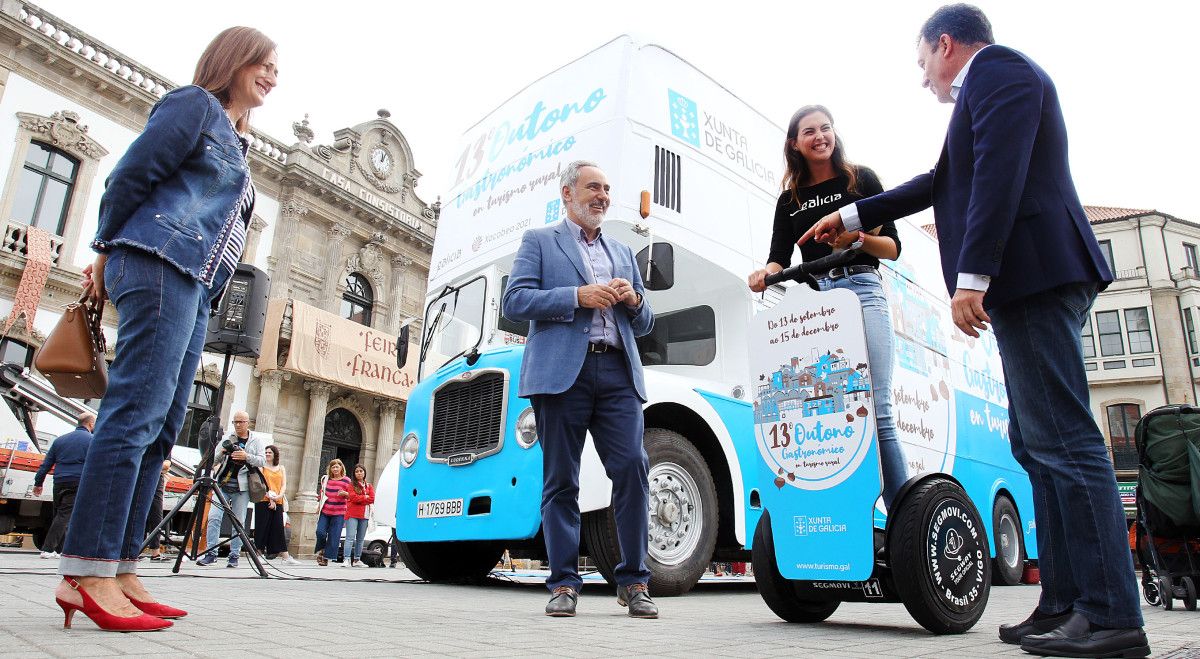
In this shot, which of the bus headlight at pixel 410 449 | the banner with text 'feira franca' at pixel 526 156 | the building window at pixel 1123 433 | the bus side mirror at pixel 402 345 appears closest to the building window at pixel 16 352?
the bus side mirror at pixel 402 345

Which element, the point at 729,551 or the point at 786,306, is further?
the point at 729,551

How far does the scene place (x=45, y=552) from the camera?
9367mm

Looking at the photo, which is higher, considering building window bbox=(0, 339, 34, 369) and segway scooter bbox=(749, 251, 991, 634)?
building window bbox=(0, 339, 34, 369)

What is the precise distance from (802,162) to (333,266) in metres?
19.8

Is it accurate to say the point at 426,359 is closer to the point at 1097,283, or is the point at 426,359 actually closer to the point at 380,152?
the point at 1097,283

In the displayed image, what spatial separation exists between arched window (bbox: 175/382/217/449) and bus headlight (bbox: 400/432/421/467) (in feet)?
49.4

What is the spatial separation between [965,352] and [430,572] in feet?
18.7

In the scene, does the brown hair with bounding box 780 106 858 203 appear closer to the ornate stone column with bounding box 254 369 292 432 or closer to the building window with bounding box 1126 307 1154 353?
the ornate stone column with bounding box 254 369 292 432

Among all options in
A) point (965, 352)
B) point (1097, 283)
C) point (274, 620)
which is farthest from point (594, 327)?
point (965, 352)

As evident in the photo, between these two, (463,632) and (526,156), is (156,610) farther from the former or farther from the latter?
(526,156)

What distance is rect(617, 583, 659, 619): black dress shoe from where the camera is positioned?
10.1 ft

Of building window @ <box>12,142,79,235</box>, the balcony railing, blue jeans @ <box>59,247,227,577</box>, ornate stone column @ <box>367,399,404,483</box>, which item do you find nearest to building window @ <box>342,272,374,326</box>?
ornate stone column @ <box>367,399,404,483</box>

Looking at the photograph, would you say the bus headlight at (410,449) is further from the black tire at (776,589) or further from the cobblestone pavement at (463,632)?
the black tire at (776,589)

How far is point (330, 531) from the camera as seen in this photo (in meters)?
12.0
